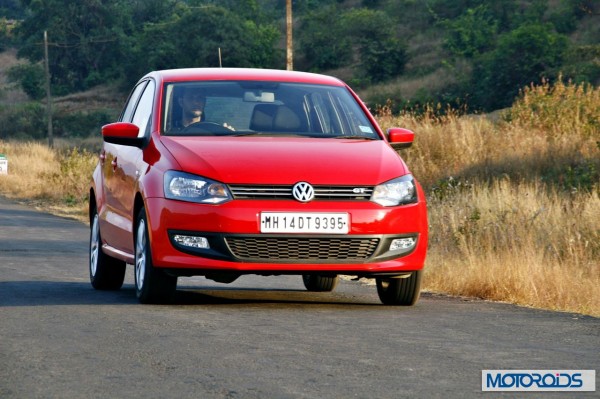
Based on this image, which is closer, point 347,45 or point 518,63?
point 518,63

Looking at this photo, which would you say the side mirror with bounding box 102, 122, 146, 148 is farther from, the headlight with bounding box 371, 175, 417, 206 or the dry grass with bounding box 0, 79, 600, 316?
the dry grass with bounding box 0, 79, 600, 316

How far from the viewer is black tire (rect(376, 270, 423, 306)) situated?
32.0 feet

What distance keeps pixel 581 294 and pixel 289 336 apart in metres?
3.56

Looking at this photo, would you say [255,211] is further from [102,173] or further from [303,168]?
[102,173]

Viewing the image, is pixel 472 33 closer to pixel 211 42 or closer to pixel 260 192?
pixel 211 42

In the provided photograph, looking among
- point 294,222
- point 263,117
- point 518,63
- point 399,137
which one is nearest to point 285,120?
point 263,117

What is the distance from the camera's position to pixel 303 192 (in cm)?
902

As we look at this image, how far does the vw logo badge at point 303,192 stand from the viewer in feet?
29.6

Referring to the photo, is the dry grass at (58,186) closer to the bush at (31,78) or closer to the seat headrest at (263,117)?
the seat headrest at (263,117)

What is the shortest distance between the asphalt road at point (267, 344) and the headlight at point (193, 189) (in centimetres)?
74

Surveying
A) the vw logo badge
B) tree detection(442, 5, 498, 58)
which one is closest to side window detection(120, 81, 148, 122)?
the vw logo badge

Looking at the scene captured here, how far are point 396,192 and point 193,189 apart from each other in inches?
52.6

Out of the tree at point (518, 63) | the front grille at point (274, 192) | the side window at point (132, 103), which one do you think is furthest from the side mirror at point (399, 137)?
the tree at point (518, 63)

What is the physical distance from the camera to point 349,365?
6793mm
